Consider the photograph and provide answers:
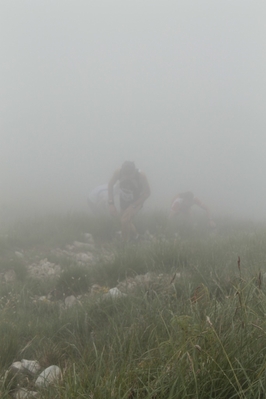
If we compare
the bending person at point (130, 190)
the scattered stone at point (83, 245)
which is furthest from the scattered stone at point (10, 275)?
the bending person at point (130, 190)

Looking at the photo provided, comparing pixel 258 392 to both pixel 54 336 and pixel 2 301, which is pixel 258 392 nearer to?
pixel 54 336

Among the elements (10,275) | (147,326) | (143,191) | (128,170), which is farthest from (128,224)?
(147,326)

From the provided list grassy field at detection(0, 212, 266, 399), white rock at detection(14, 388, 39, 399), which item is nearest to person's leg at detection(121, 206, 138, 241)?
grassy field at detection(0, 212, 266, 399)

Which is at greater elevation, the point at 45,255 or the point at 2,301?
the point at 2,301

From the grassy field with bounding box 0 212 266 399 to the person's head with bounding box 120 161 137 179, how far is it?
2.98 meters

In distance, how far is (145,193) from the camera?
9.05 metres

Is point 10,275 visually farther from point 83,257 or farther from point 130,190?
point 130,190

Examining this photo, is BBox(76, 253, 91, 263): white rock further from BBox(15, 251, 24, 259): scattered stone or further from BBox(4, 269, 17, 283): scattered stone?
BBox(4, 269, 17, 283): scattered stone

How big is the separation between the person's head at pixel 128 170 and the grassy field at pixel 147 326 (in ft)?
9.77

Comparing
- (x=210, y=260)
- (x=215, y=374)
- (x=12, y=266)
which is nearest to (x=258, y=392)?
(x=215, y=374)

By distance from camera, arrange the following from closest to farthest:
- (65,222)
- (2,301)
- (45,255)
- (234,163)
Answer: (2,301) < (45,255) < (65,222) < (234,163)

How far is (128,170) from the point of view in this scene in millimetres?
8797

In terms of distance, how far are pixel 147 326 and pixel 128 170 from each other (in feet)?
22.5

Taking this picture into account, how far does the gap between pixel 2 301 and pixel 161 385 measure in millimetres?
2666
